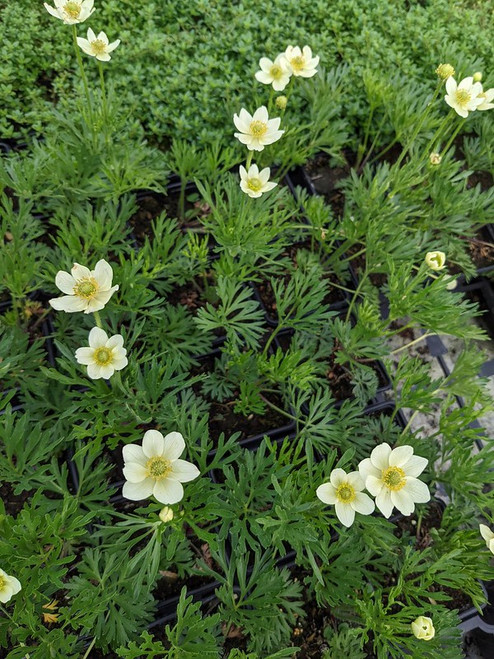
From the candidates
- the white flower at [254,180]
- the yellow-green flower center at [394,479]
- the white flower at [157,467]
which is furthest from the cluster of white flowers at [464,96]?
the white flower at [157,467]

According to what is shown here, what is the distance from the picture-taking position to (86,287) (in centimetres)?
144

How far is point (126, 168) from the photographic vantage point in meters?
2.04

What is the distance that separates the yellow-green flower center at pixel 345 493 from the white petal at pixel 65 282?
0.87m

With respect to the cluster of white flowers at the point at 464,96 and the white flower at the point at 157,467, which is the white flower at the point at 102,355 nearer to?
the white flower at the point at 157,467

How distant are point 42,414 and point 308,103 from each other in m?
1.92

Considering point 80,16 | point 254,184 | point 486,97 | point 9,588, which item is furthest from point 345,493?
point 80,16

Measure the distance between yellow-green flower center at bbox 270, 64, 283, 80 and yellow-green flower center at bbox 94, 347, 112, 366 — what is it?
1330mm

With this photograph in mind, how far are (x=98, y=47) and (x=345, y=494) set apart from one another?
1.66 meters

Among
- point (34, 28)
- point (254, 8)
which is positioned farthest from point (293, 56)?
point (34, 28)

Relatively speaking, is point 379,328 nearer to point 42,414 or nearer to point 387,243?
point 387,243

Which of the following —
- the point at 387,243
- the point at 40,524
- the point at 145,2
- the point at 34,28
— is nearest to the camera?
the point at 40,524

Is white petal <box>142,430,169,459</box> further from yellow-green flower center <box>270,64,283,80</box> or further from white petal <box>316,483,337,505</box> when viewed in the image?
yellow-green flower center <box>270,64,283,80</box>

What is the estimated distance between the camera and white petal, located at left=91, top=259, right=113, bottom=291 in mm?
1430

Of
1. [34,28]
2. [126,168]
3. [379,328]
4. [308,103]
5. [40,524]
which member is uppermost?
[34,28]
